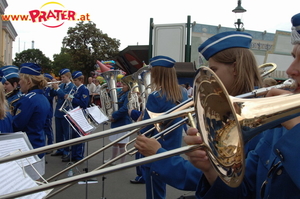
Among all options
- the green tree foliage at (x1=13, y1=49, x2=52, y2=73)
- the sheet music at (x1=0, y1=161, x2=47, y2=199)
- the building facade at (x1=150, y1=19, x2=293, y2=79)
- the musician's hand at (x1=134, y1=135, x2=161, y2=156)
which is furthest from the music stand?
the green tree foliage at (x1=13, y1=49, x2=52, y2=73)

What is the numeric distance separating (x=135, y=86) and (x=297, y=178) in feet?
16.9

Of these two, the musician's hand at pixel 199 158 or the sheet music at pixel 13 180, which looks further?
the sheet music at pixel 13 180

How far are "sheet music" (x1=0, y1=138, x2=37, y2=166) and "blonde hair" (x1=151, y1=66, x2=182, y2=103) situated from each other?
1421 millimetres

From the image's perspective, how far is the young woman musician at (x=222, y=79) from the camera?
4.83 ft

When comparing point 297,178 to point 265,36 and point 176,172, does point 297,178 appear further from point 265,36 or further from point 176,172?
point 265,36

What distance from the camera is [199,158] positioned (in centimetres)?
118

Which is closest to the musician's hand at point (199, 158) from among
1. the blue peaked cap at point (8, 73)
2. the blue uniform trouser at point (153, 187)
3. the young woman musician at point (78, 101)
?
the blue uniform trouser at point (153, 187)

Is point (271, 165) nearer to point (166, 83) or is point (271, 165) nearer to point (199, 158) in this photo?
point (199, 158)

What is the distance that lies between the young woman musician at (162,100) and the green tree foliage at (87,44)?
29151 mm

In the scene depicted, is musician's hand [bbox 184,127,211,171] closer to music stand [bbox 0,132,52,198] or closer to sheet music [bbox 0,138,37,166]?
music stand [bbox 0,132,52,198]

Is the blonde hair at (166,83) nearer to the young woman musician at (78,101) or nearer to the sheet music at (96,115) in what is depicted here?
the sheet music at (96,115)

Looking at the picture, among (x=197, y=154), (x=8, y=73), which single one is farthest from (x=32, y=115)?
(x=197, y=154)

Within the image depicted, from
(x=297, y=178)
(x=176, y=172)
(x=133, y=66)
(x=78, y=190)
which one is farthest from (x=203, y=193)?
(x=133, y=66)

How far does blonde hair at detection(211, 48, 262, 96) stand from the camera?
59.1 inches
